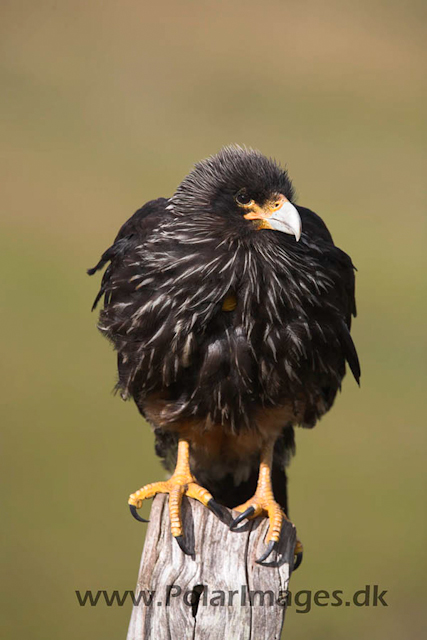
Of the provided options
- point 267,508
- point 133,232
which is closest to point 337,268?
point 133,232

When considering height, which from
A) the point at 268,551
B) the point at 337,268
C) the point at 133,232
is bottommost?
the point at 268,551

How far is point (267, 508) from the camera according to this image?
335cm

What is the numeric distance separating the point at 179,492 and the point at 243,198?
126 cm

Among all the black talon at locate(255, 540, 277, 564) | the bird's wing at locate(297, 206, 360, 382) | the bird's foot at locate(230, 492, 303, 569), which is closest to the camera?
the black talon at locate(255, 540, 277, 564)

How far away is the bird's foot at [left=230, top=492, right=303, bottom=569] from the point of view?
3.06m

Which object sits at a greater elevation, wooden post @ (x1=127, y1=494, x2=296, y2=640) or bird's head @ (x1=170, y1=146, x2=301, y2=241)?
bird's head @ (x1=170, y1=146, x2=301, y2=241)

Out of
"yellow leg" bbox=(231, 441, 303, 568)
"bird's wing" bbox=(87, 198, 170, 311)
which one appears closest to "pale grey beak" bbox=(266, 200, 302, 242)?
"bird's wing" bbox=(87, 198, 170, 311)

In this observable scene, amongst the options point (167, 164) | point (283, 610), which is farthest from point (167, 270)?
point (167, 164)

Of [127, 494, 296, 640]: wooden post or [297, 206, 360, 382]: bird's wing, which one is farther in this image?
[297, 206, 360, 382]: bird's wing

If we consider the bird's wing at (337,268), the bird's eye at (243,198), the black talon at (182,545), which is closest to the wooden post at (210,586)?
the black talon at (182,545)

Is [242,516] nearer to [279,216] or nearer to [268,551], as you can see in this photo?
[268,551]

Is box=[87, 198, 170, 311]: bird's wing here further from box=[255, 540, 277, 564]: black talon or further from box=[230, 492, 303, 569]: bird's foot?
box=[255, 540, 277, 564]: black talon

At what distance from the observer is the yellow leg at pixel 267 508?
3.11 m

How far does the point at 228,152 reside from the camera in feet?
10.6
